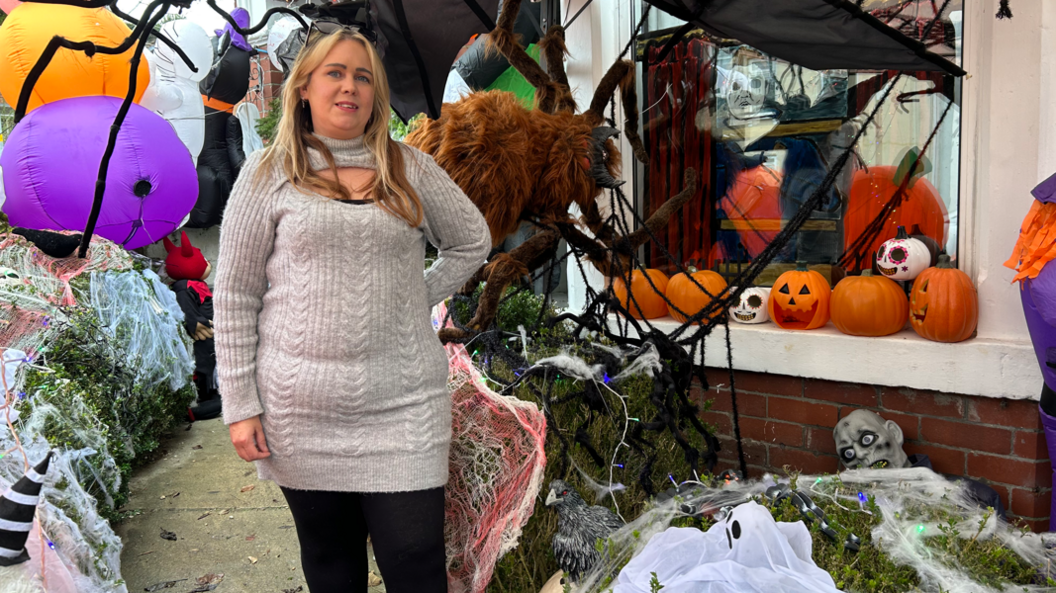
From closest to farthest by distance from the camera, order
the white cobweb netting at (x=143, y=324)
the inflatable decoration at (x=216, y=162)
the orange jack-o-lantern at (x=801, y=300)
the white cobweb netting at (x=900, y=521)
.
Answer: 1. the white cobweb netting at (x=900, y=521)
2. the orange jack-o-lantern at (x=801, y=300)
3. the white cobweb netting at (x=143, y=324)
4. the inflatable decoration at (x=216, y=162)

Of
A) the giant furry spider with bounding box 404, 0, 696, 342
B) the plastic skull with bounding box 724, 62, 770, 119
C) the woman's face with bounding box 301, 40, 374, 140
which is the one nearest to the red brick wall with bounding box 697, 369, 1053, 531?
the giant furry spider with bounding box 404, 0, 696, 342

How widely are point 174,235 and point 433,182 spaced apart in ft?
22.0

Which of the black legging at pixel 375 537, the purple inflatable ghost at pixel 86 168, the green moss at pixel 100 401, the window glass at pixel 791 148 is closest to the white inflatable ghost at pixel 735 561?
the black legging at pixel 375 537

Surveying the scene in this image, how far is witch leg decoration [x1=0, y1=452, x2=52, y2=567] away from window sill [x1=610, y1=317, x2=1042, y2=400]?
9.47 ft

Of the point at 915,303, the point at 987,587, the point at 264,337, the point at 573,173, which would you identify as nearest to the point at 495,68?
the point at 573,173

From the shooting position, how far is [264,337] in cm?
174

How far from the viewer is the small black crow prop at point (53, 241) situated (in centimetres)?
342

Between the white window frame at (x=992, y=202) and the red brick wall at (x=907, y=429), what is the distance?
10 centimetres

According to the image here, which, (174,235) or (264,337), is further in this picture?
(174,235)

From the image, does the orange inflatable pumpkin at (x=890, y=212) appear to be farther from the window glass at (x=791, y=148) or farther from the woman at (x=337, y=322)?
the woman at (x=337, y=322)

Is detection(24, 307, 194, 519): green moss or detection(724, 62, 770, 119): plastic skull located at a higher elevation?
detection(724, 62, 770, 119): plastic skull

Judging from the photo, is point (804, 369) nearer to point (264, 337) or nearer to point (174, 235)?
point (264, 337)

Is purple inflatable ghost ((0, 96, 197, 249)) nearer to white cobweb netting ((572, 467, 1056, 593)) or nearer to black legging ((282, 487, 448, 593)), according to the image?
black legging ((282, 487, 448, 593))

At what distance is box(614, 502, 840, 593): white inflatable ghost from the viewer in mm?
1535
